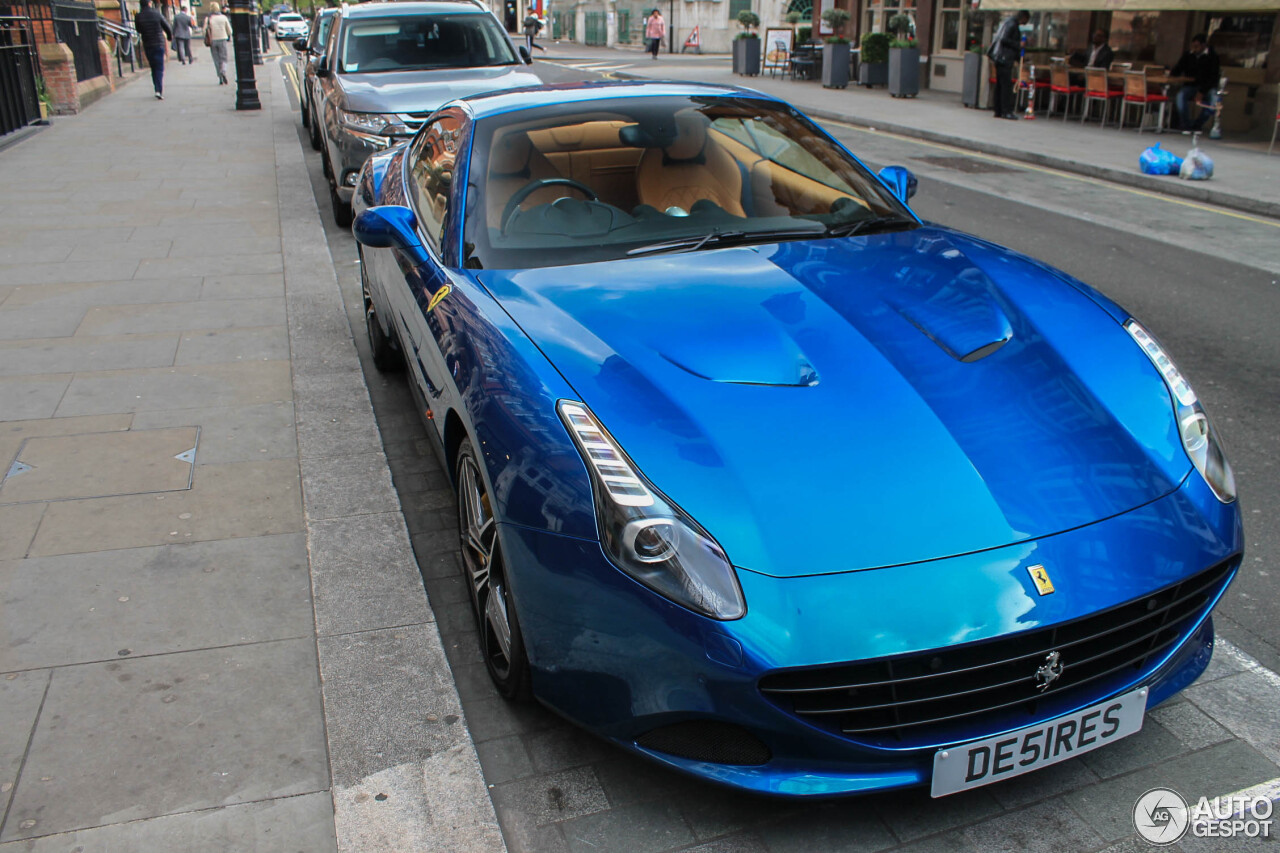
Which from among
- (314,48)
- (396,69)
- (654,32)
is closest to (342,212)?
(396,69)

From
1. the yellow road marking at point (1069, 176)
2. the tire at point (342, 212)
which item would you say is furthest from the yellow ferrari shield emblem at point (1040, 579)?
the yellow road marking at point (1069, 176)

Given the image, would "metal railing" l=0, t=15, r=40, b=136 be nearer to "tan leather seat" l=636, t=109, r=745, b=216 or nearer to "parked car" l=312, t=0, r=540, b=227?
"parked car" l=312, t=0, r=540, b=227

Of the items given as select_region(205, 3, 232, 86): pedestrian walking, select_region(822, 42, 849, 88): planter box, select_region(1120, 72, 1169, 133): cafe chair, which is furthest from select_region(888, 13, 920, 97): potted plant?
select_region(205, 3, 232, 86): pedestrian walking

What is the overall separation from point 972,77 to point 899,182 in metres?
18.5

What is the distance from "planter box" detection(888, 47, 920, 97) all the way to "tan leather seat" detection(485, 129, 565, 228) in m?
21.4

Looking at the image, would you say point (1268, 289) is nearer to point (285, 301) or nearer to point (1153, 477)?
point (1153, 477)

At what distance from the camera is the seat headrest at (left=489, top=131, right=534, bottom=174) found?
13.0ft

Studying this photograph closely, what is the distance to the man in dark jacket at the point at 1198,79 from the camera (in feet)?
55.9

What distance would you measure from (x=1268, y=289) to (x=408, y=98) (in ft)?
22.5

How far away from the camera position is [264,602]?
3566mm

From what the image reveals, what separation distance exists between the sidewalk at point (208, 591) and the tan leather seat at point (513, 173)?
128 cm

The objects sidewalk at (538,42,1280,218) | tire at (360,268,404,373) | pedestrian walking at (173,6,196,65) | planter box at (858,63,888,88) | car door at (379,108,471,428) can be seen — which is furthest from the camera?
pedestrian walking at (173,6,196,65)

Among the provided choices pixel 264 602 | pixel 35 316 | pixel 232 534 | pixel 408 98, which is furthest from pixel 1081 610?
pixel 408 98

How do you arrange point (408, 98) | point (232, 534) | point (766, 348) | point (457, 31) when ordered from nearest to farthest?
1. point (766, 348)
2. point (232, 534)
3. point (408, 98)
4. point (457, 31)
